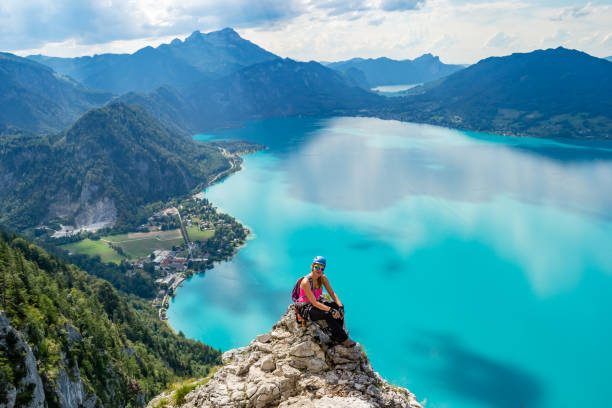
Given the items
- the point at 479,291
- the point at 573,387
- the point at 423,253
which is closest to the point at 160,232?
the point at 423,253

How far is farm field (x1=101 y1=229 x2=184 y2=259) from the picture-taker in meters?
102

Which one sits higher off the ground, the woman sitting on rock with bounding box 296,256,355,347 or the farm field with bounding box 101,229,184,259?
the farm field with bounding box 101,229,184,259

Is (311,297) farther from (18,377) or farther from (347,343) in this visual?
(18,377)

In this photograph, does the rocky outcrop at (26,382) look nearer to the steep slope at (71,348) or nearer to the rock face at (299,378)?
the steep slope at (71,348)

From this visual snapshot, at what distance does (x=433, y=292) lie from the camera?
72.4 m

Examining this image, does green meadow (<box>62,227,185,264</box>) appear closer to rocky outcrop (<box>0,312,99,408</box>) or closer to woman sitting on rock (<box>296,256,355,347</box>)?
rocky outcrop (<box>0,312,99,408</box>)

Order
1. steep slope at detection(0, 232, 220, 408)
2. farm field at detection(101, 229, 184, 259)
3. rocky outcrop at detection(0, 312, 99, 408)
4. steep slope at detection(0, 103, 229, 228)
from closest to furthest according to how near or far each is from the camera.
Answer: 1. rocky outcrop at detection(0, 312, 99, 408)
2. steep slope at detection(0, 232, 220, 408)
3. farm field at detection(101, 229, 184, 259)
4. steep slope at detection(0, 103, 229, 228)

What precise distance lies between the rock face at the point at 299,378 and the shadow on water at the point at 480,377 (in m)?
46.1

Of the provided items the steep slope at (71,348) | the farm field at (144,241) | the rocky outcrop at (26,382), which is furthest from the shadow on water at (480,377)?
the farm field at (144,241)

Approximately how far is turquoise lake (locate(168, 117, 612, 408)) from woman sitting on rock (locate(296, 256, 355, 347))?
45275 mm

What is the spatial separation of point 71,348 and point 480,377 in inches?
1913

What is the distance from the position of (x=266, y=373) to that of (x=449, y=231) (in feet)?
305

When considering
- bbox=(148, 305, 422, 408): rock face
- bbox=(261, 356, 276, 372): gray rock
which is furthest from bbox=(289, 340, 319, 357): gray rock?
bbox=(261, 356, 276, 372): gray rock

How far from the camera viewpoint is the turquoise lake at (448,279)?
54562mm
